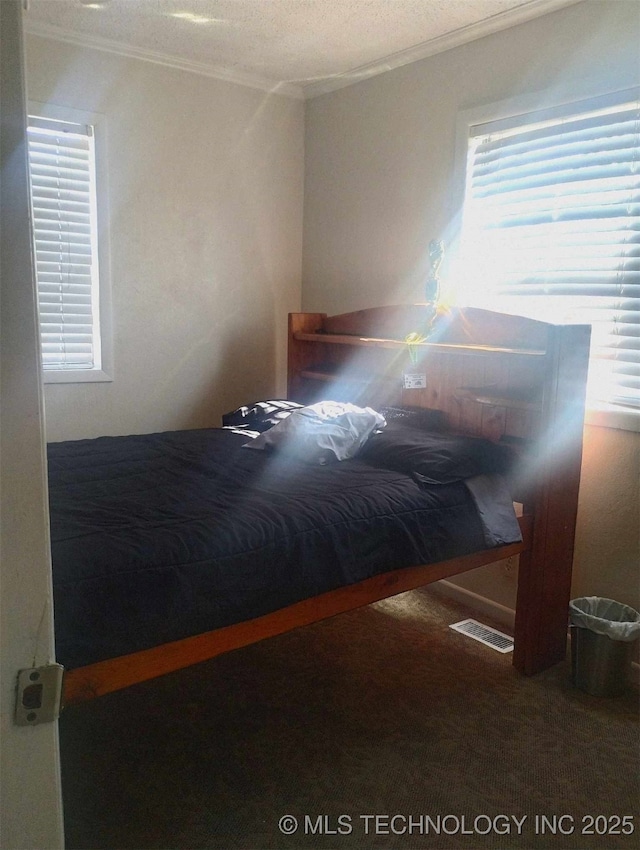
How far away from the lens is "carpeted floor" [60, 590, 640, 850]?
1.69 metres

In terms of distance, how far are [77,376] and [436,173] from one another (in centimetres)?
191

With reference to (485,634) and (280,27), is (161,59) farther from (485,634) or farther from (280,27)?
(485,634)

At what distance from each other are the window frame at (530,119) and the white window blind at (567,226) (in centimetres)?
2

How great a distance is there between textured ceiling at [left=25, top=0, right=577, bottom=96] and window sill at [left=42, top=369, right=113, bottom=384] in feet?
4.79

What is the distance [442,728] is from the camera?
2.12 metres

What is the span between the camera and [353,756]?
6.43ft

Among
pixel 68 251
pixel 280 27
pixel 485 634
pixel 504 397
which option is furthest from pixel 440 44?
pixel 485 634

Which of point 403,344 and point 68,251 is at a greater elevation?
point 68,251

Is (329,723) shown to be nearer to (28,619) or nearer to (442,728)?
(442,728)

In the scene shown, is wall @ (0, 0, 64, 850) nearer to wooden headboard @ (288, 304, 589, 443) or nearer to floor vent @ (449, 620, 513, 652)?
wooden headboard @ (288, 304, 589, 443)

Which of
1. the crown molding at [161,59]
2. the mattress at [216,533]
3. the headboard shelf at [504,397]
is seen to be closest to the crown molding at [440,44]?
the crown molding at [161,59]

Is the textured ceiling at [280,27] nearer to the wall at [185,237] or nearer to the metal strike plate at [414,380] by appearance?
the wall at [185,237]

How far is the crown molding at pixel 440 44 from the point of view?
2.52m

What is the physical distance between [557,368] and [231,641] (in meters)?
1.42
